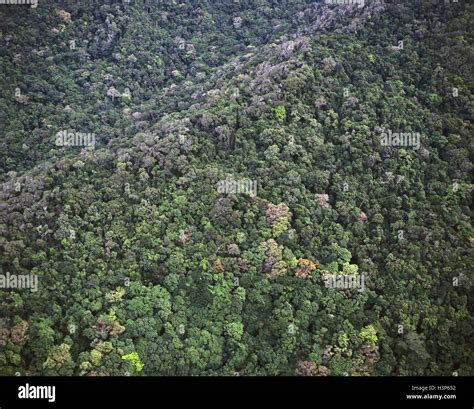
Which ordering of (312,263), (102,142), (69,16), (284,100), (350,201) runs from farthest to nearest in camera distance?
(69,16) < (102,142) < (284,100) < (350,201) < (312,263)

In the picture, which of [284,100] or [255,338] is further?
[284,100]

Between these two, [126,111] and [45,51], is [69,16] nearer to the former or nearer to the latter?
[45,51]

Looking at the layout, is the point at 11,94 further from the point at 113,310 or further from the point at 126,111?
the point at 113,310

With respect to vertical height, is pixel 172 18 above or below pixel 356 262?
above

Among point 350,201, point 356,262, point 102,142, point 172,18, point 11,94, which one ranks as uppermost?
point 172,18

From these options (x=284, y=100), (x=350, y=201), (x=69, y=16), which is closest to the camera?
(x=350, y=201)

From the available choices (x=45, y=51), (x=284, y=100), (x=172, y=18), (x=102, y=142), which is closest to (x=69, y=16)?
(x=45, y=51)

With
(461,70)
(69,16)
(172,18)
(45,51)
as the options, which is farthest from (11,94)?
(461,70)
